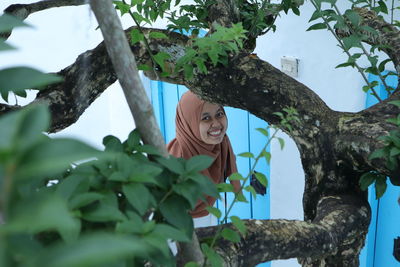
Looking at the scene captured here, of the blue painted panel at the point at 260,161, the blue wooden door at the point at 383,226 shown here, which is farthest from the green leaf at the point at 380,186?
the blue painted panel at the point at 260,161

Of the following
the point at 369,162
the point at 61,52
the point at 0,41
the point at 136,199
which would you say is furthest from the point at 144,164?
the point at 61,52

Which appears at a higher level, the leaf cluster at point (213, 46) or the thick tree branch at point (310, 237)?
the leaf cluster at point (213, 46)

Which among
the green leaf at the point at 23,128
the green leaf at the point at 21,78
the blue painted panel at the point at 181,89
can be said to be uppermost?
the blue painted panel at the point at 181,89

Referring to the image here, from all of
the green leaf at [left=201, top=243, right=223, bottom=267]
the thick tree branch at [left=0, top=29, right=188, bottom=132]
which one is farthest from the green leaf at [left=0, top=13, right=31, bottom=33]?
the thick tree branch at [left=0, top=29, right=188, bottom=132]

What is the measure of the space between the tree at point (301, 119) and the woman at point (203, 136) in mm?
637

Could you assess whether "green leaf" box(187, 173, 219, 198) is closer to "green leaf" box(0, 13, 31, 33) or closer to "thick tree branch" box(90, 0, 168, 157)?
"thick tree branch" box(90, 0, 168, 157)

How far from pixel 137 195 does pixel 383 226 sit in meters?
1.33

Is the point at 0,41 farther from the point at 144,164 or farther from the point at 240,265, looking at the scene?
the point at 240,265

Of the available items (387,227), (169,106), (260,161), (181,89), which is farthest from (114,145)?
(169,106)

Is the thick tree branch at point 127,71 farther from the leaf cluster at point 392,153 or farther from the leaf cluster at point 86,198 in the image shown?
the leaf cluster at point 392,153

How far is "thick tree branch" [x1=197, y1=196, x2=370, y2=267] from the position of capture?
61cm

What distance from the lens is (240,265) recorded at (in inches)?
23.6

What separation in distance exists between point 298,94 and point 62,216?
69 cm

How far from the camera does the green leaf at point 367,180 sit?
707mm
